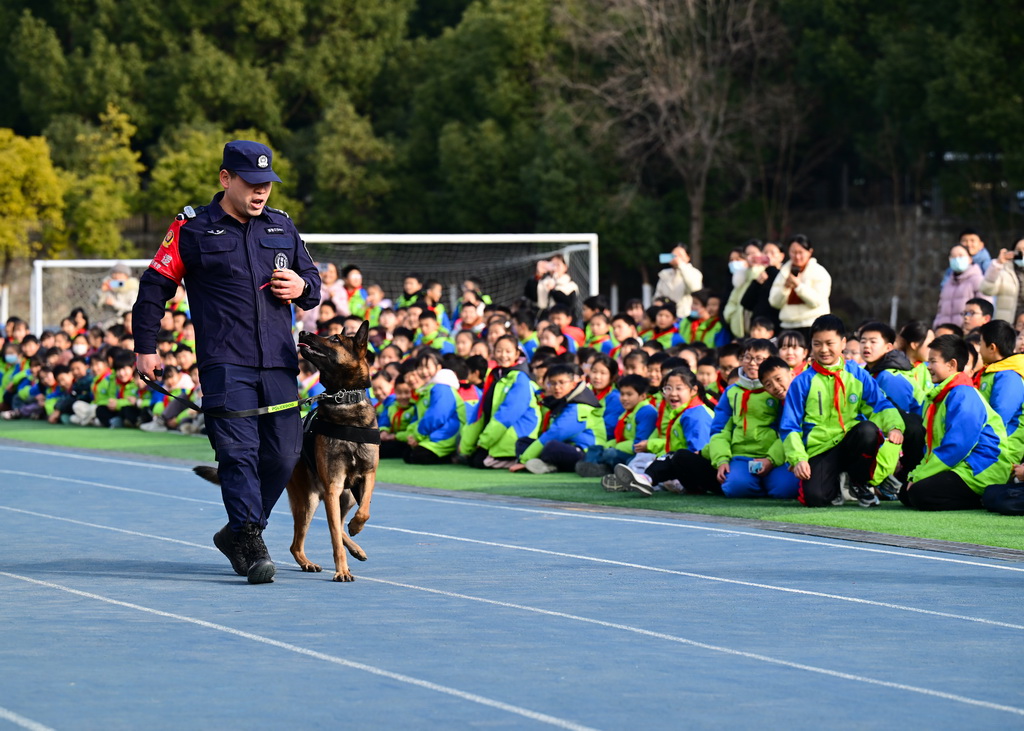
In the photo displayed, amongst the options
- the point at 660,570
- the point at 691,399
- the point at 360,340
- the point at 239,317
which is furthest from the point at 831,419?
the point at 239,317

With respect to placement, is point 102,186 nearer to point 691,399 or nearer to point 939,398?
point 691,399

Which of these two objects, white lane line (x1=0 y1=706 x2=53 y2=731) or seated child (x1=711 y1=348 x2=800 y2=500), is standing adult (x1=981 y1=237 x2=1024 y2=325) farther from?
white lane line (x1=0 y1=706 x2=53 y2=731)

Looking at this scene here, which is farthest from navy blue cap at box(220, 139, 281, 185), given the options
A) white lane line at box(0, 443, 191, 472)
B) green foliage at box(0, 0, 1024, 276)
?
green foliage at box(0, 0, 1024, 276)

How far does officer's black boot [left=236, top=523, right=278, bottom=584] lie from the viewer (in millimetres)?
8562

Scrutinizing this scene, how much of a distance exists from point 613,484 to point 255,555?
218 inches

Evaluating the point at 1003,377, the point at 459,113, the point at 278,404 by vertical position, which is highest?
the point at 459,113

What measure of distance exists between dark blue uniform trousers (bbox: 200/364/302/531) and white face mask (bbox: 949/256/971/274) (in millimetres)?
10767

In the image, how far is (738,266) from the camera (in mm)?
18938

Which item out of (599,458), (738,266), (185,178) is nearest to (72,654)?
(599,458)

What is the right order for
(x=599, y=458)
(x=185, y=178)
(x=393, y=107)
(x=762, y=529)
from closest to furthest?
(x=762, y=529)
(x=599, y=458)
(x=185, y=178)
(x=393, y=107)

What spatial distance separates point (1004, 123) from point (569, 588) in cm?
3047

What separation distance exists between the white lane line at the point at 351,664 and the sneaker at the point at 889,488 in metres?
6.56

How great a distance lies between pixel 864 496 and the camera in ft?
40.7

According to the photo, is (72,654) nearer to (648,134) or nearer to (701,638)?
(701,638)
